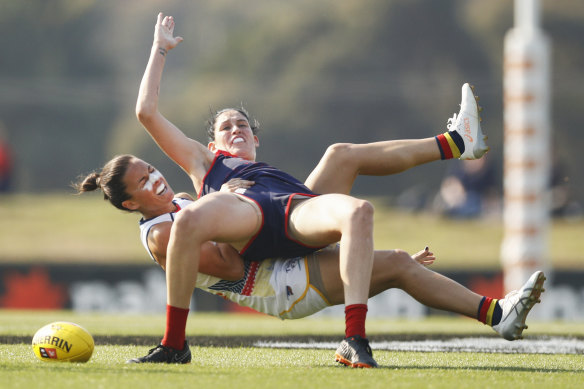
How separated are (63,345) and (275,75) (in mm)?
31748

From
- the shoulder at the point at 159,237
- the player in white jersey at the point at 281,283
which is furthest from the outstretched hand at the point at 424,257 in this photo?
the shoulder at the point at 159,237

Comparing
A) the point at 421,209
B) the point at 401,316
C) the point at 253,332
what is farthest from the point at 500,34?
the point at 253,332

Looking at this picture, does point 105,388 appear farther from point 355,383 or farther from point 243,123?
point 243,123

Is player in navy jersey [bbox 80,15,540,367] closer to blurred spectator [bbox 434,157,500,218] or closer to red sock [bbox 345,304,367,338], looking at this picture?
red sock [bbox 345,304,367,338]

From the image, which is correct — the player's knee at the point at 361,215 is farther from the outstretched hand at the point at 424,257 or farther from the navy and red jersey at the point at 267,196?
the outstretched hand at the point at 424,257

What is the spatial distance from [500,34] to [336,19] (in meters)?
6.25

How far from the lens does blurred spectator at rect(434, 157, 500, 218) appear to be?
1900 cm

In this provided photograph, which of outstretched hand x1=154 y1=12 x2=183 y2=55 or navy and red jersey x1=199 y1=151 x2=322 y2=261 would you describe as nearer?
navy and red jersey x1=199 y1=151 x2=322 y2=261

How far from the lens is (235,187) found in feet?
17.7

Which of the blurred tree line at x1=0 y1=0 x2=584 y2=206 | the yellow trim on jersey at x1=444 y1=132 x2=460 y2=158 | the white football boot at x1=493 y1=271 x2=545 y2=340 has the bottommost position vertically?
the white football boot at x1=493 y1=271 x2=545 y2=340

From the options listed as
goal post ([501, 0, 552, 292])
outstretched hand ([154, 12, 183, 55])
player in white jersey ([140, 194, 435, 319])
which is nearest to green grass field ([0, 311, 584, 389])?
player in white jersey ([140, 194, 435, 319])

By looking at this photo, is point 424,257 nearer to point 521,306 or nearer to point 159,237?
point 521,306

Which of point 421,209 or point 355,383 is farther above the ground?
point 421,209

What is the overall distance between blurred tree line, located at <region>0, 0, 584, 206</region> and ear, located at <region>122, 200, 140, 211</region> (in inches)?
828
